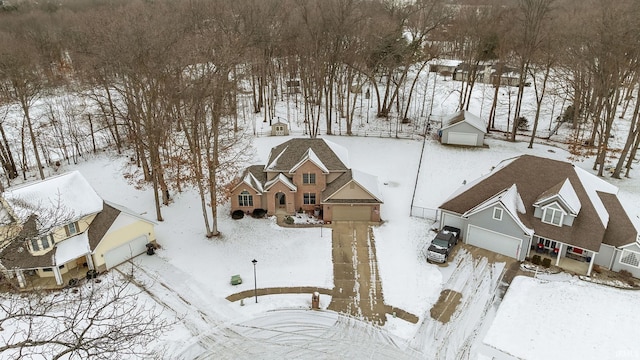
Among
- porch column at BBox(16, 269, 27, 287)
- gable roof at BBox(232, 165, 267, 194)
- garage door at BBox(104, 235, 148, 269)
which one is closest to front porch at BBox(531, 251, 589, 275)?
gable roof at BBox(232, 165, 267, 194)

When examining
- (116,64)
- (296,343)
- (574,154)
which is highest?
(116,64)

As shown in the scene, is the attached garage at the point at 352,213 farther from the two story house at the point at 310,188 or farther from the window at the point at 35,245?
the window at the point at 35,245

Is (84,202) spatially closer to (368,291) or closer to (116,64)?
(116,64)

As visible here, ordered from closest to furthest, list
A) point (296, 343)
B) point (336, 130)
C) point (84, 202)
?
point (296, 343)
point (84, 202)
point (336, 130)

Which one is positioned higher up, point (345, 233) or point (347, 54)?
point (347, 54)

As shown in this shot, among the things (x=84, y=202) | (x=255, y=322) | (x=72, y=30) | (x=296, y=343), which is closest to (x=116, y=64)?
(x=84, y=202)

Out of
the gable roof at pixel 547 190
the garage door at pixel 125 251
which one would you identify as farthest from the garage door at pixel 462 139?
the garage door at pixel 125 251

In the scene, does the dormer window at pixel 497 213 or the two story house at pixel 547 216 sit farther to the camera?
the dormer window at pixel 497 213
